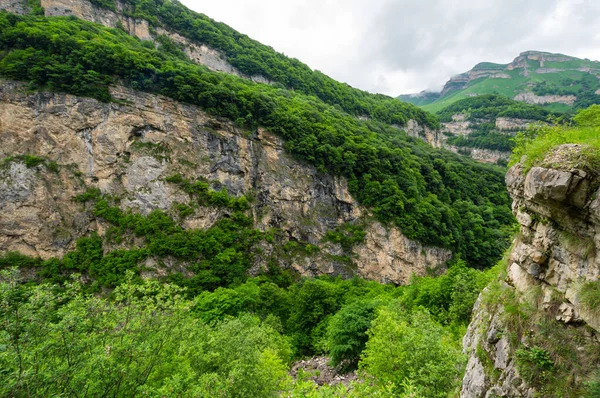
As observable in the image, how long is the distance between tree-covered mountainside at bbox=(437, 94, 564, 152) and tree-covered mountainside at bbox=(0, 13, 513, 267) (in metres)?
65.4

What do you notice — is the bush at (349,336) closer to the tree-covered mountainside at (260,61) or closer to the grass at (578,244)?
the grass at (578,244)

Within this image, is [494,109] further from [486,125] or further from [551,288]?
[551,288]

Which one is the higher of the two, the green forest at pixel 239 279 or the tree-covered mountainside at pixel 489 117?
the tree-covered mountainside at pixel 489 117

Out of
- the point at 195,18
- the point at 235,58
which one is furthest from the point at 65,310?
the point at 195,18

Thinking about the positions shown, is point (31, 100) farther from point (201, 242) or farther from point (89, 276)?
point (201, 242)

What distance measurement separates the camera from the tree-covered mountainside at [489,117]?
119062mm

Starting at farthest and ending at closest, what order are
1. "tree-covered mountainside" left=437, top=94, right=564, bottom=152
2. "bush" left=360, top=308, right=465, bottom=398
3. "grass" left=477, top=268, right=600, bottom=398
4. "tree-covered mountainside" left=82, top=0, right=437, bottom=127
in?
"tree-covered mountainside" left=437, top=94, right=564, bottom=152 < "tree-covered mountainside" left=82, top=0, right=437, bottom=127 < "bush" left=360, top=308, right=465, bottom=398 < "grass" left=477, top=268, right=600, bottom=398

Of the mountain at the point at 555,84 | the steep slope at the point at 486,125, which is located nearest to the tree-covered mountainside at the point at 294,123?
the steep slope at the point at 486,125

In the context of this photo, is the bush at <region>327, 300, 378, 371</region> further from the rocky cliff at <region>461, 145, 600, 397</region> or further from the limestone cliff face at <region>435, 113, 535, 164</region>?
the limestone cliff face at <region>435, 113, 535, 164</region>

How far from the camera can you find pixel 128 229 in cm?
3809

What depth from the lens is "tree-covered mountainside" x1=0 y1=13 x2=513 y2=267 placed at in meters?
39.8

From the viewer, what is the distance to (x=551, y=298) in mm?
7395

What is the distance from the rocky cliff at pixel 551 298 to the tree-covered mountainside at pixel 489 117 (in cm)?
12516

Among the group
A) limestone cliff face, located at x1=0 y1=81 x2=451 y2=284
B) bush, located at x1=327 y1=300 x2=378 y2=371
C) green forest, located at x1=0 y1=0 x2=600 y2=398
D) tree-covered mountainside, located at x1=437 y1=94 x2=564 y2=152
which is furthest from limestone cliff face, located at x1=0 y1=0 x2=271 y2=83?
tree-covered mountainside, located at x1=437 y1=94 x2=564 y2=152
